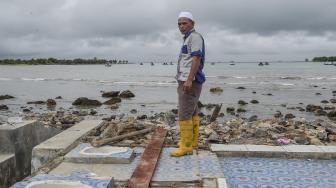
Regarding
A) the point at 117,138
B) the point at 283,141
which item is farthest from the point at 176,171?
the point at 283,141

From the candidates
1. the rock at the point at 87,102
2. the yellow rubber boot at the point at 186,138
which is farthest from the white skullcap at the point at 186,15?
the rock at the point at 87,102

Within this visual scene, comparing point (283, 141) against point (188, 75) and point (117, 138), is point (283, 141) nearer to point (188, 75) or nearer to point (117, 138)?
point (188, 75)

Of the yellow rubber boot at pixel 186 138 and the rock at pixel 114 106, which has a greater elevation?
the yellow rubber boot at pixel 186 138

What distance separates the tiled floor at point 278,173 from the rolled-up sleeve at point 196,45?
1649 mm

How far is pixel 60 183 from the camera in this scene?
415cm

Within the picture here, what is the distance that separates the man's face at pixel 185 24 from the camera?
5758 mm

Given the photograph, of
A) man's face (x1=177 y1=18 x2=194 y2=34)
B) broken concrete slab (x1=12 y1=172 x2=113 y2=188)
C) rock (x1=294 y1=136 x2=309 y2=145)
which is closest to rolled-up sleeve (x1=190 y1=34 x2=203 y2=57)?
man's face (x1=177 y1=18 x2=194 y2=34)

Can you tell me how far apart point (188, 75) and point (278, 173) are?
1817mm

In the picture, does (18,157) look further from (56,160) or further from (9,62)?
(9,62)

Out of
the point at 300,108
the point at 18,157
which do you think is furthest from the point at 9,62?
the point at 18,157

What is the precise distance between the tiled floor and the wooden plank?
3.22 feet

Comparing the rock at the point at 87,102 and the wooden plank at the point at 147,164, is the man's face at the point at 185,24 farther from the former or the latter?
the rock at the point at 87,102

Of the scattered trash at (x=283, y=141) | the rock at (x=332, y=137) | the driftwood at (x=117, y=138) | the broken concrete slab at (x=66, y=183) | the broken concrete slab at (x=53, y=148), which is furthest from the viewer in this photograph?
the rock at (x=332, y=137)

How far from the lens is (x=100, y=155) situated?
5641 mm
